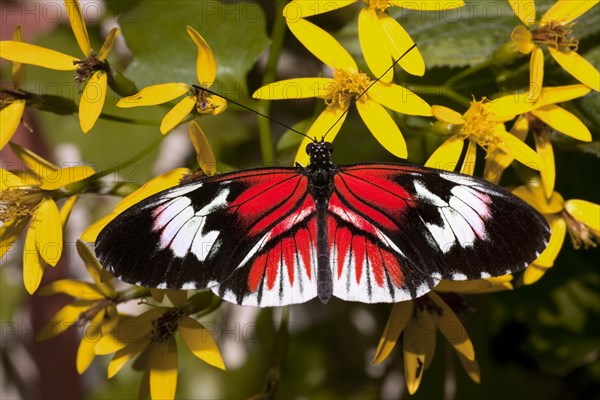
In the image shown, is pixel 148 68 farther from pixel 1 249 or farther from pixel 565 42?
pixel 565 42

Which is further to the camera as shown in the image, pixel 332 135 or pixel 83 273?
pixel 83 273

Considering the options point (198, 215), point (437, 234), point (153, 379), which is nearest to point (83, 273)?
point (153, 379)

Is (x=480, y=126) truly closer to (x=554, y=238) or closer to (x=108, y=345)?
(x=554, y=238)

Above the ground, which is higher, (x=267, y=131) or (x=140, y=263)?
(x=267, y=131)

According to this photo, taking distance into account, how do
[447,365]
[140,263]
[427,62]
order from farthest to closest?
[447,365]
[427,62]
[140,263]

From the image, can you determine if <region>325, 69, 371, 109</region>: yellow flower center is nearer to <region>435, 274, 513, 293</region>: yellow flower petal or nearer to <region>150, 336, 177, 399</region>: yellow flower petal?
<region>435, 274, 513, 293</region>: yellow flower petal

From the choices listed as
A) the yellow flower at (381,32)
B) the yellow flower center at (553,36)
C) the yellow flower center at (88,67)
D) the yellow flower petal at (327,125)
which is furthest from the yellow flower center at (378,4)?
the yellow flower center at (88,67)

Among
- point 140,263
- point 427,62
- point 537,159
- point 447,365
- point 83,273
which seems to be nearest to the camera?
point 140,263
